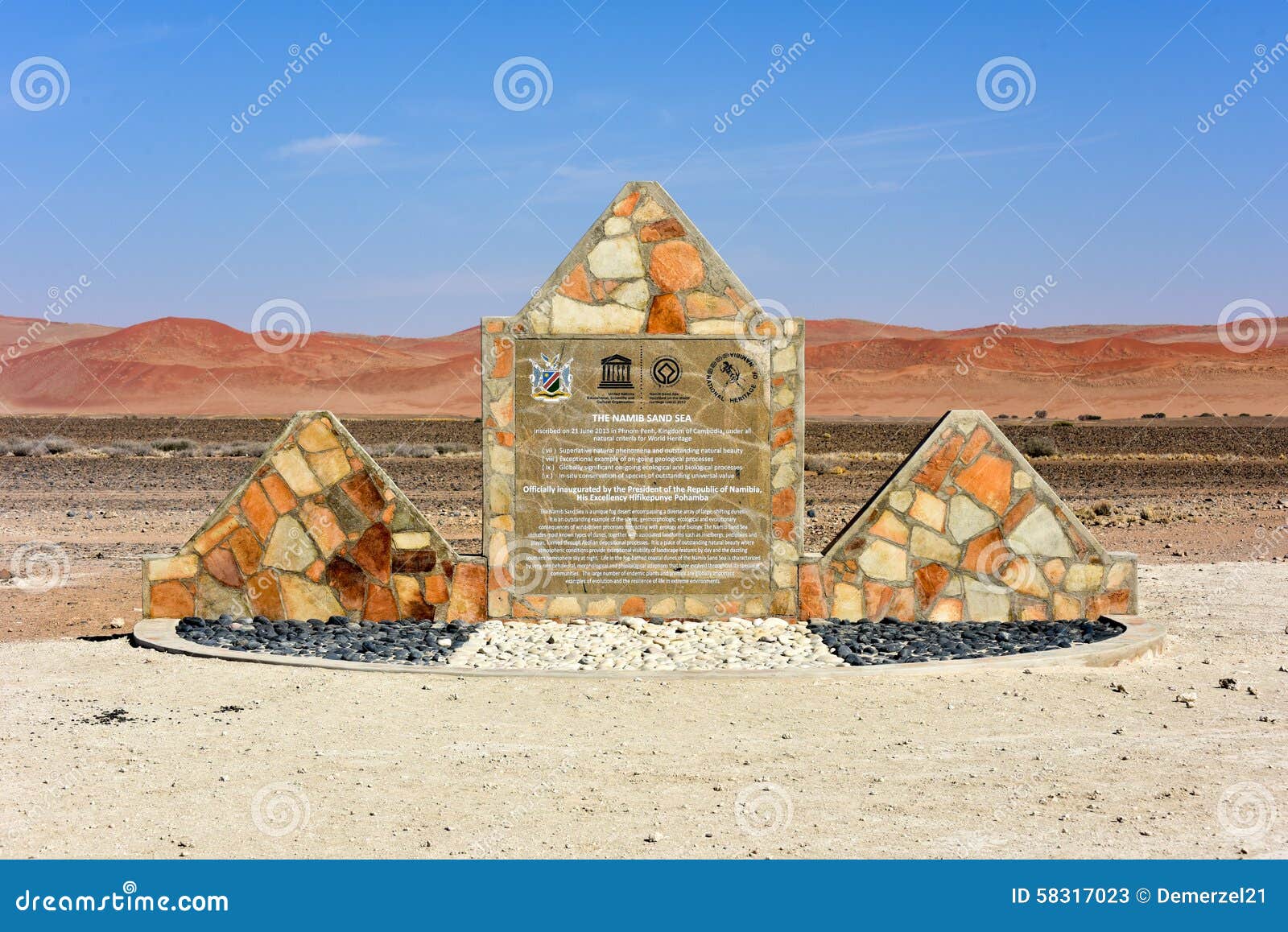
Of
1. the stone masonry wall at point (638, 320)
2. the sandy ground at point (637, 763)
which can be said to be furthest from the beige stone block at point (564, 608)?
the sandy ground at point (637, 763)

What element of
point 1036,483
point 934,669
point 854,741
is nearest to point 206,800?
point 854,741

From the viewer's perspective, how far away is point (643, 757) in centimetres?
736

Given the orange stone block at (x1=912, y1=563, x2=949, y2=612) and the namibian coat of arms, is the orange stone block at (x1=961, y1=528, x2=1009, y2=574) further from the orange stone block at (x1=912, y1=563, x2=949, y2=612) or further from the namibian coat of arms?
the namibian coat of arms

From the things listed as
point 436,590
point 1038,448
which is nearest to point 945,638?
point 436,590

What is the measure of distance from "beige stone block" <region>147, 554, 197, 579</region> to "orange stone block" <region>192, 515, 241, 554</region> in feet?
0.30

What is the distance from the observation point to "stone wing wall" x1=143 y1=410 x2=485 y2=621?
10.8 meters

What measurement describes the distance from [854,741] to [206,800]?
3.50 metres

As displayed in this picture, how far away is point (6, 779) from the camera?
6977mm

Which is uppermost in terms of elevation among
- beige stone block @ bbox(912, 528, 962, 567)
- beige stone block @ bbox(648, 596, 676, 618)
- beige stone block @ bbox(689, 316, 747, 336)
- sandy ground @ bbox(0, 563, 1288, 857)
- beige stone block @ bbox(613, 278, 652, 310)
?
beige stone block @ bbox(613, 278, 652, 310)

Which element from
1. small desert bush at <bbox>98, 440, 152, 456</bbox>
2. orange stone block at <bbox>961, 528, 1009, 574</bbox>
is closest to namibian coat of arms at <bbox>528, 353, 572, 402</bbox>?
orange stone block at <bbox>961, 528, 1009, 574</bbox>

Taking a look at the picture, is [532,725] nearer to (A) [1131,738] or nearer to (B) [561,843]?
(B) [561,843]

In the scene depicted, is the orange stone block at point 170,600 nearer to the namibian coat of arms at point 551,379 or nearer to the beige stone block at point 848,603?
the namibian coat of arms at point 551,379

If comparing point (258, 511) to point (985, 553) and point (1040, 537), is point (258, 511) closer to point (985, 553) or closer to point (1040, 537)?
point (985, 553)

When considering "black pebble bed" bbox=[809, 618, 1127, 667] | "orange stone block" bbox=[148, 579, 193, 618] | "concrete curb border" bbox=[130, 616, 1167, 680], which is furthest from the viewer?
"orange stone block" bbox=[148, 579, 193, 618]
